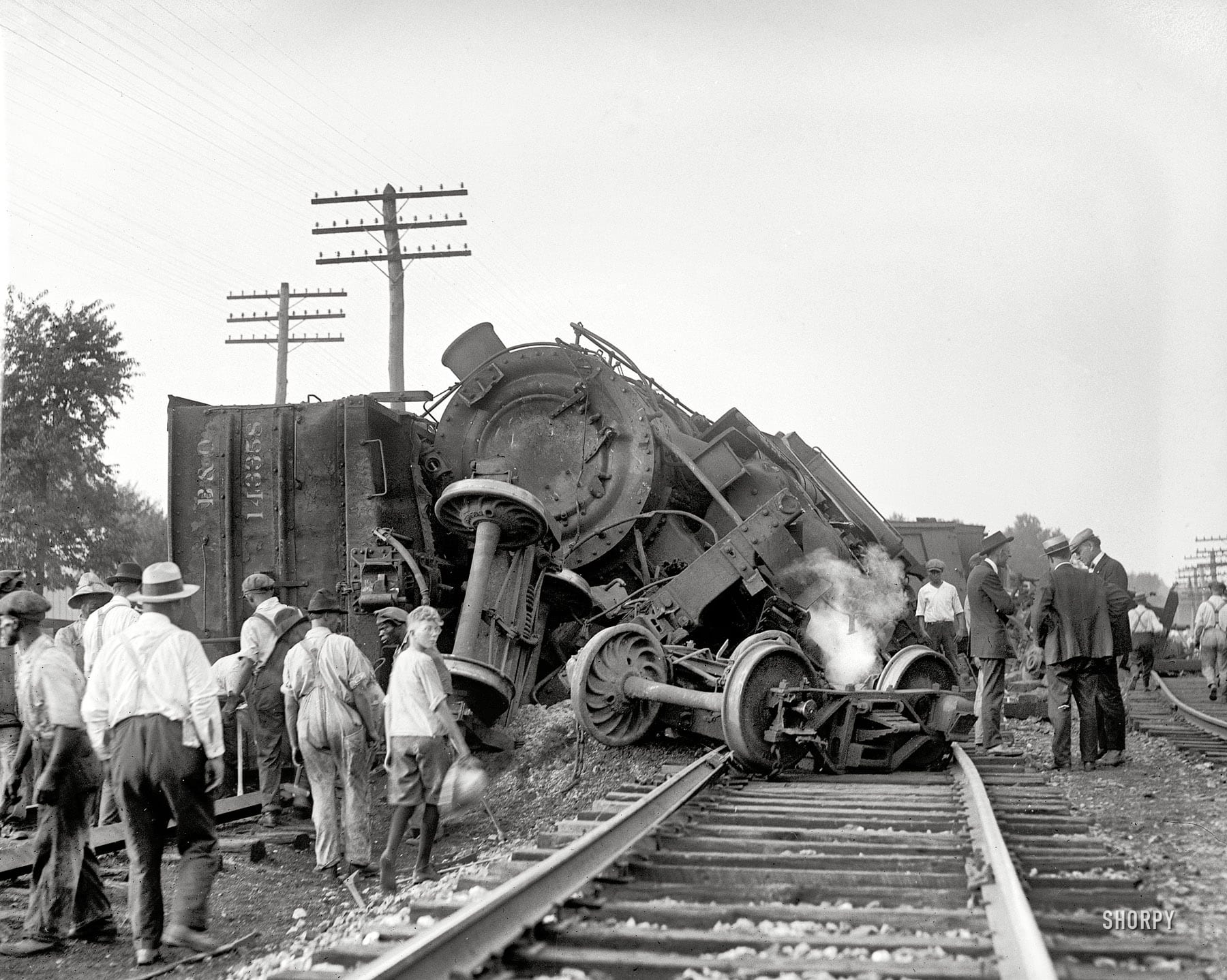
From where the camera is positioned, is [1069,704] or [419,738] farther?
[1069,704]

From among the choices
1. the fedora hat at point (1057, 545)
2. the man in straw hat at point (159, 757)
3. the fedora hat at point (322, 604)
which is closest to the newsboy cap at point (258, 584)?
the fedora hat at point (322, 604)

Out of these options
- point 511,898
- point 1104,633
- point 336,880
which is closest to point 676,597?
point 1104,633

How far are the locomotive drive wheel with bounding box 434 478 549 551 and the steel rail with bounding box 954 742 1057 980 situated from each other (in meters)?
5.18

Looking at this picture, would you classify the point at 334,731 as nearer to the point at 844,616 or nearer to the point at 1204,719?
the point at 844,616

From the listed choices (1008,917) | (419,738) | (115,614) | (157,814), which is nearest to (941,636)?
(419,738)

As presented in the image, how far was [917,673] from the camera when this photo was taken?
8.84 meters

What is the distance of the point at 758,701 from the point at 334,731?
2663 millimetres

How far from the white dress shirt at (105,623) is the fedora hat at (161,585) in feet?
2.37

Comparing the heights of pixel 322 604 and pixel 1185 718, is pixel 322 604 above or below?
above

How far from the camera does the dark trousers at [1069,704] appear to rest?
9117 millimetres

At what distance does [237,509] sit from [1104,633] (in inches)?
310

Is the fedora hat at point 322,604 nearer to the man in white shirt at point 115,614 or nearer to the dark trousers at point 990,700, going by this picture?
the man in white shirt at point 115,614

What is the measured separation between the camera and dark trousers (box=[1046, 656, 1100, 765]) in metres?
9.12

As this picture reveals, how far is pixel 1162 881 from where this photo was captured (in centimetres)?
507
